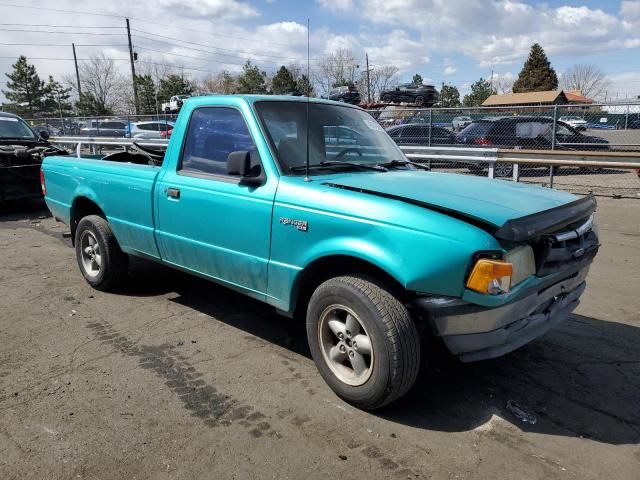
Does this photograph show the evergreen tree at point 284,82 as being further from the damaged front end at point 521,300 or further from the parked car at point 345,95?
the damaged front end at point 521,300

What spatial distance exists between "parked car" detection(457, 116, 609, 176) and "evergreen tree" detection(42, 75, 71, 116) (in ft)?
189

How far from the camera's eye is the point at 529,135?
13.4m

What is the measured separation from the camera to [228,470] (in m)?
2.59

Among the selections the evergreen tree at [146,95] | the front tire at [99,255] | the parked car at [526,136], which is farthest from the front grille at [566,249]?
the evergreen tree at [146,95]

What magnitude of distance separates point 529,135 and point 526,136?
3.0 inches

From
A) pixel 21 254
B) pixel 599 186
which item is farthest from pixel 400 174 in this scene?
pixel 599 186

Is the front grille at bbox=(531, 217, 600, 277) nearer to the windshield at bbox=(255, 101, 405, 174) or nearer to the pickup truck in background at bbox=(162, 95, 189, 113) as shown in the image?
the windshield at bbox=(255, 101, 405, 174)

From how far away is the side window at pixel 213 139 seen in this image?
384 centimetres

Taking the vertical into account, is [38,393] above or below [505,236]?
below

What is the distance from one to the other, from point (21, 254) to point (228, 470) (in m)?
5.62

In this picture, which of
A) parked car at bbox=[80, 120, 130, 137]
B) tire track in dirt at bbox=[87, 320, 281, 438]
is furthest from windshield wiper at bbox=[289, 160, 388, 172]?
parked car at bbox=[80, 120, 130, 137]

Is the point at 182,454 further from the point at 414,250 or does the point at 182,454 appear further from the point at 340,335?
the point at 414,250

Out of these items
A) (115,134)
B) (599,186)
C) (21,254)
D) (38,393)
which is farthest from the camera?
(115,134)

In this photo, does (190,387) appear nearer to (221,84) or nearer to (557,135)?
(557,135)
